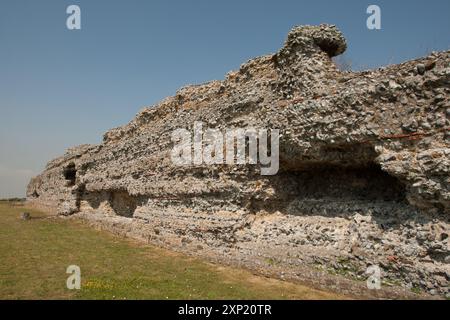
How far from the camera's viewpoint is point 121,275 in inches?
330

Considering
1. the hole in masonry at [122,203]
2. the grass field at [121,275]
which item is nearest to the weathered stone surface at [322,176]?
the grass field at [121,275]

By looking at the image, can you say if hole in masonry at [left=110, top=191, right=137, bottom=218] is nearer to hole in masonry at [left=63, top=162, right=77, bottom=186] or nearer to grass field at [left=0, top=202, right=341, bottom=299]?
grass field at [left=0, top=202, right=341, bottom=299]

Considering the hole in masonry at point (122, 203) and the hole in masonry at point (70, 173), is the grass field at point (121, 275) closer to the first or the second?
the hole in masonry at point (122, 203)

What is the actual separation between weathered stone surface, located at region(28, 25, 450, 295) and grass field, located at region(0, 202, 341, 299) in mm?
579

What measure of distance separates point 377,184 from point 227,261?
13.1ft

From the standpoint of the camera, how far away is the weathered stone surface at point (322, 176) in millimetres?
6398

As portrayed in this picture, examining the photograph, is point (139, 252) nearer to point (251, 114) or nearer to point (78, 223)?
point (251, 114)

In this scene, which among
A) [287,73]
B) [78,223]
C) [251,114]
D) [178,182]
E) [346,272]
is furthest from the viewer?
[78,223]

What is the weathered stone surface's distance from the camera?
640cm

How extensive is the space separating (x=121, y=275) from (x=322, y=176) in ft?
17.4

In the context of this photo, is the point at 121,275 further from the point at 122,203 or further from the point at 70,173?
the point at 70,173

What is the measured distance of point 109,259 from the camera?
10102 millimetres

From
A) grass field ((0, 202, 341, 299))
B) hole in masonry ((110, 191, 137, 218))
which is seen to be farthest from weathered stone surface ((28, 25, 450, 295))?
hole in masonry ((110, 191, 137, 218))

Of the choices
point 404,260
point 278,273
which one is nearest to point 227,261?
point 278,273
